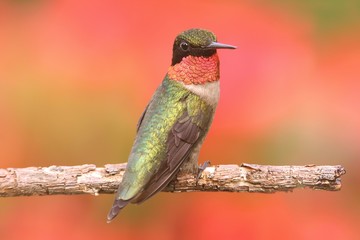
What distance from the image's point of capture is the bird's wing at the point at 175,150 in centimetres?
229

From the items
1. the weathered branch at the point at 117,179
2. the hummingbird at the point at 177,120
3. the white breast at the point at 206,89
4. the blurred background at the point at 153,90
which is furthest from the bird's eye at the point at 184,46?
the blurred background at the point at 153,90

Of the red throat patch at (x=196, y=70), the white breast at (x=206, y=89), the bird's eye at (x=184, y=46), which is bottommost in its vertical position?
the white breast at (x=206, y=89)

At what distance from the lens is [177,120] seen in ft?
8.00

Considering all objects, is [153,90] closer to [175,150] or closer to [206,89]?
[206,89]

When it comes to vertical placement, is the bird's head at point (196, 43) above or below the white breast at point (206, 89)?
above

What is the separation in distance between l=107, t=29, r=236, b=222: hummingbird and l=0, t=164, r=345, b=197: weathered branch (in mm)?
81

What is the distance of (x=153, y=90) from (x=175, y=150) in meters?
1.04

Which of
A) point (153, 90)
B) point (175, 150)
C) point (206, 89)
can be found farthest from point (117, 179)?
point (153, 90)

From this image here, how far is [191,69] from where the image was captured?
8.05ft

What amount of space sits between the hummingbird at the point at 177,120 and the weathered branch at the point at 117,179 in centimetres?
8

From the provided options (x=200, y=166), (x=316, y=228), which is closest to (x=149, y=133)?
(x=200, y=166)

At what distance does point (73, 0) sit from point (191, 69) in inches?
58.5

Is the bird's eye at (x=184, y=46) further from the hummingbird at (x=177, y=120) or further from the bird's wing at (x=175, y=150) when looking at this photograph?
the bird's wing at (x=175, y=150)

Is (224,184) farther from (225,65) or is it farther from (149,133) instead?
(225,65)
